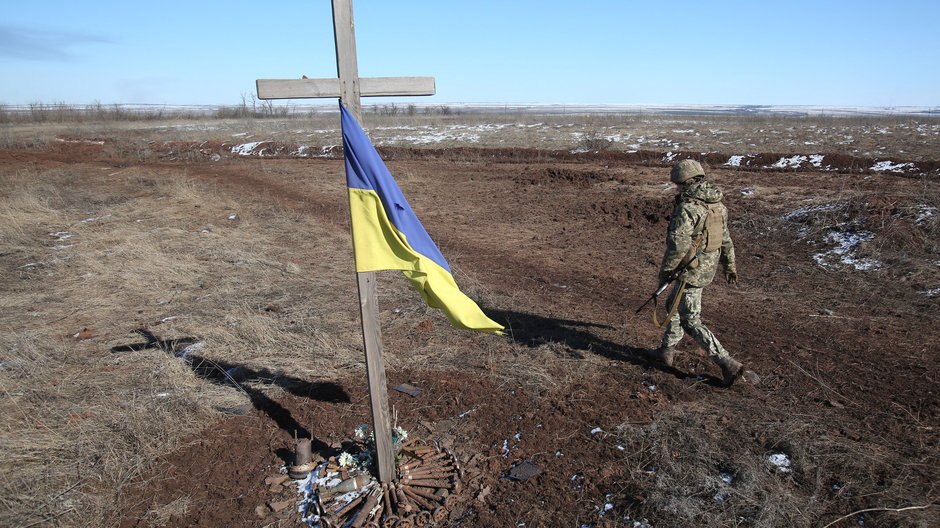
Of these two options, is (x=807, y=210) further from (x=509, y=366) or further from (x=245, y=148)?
(x=245, y=148)

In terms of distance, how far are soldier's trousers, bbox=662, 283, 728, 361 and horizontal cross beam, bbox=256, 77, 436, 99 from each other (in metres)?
2.82

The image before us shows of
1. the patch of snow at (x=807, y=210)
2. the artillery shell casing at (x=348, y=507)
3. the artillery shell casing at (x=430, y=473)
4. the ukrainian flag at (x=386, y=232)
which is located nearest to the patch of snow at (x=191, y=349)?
the artillery shell casing at (x=348, y=507)

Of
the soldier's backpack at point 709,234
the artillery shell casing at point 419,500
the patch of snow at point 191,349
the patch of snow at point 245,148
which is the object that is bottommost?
the artillery shell casing at point 419,500

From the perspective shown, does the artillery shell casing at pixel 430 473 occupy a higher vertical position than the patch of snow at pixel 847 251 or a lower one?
lower

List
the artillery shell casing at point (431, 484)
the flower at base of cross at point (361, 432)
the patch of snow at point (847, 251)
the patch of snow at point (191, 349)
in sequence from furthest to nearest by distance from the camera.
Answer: the patch of snow at point (847, 251)
the patch of snow at point (191, 349)
the flower at base of cross at point (361, 432)
the artillery shell casing at point (431, 484)

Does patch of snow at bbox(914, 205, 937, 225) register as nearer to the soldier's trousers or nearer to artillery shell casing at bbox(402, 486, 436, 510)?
the soldier's trousers

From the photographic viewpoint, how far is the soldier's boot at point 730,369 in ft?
14.2

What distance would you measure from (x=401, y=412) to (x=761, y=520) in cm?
253

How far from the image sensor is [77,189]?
50.6ft

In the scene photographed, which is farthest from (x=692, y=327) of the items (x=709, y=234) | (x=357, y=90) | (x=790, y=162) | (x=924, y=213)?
(x=790, y=162)

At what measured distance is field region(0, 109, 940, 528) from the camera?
3.32 meters

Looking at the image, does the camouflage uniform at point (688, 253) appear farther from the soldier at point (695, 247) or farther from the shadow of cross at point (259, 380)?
the shadow of cross at point (259, 380)

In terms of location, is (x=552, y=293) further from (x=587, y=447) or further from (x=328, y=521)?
(x=328, y=521)

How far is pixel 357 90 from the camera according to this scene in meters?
2.90
